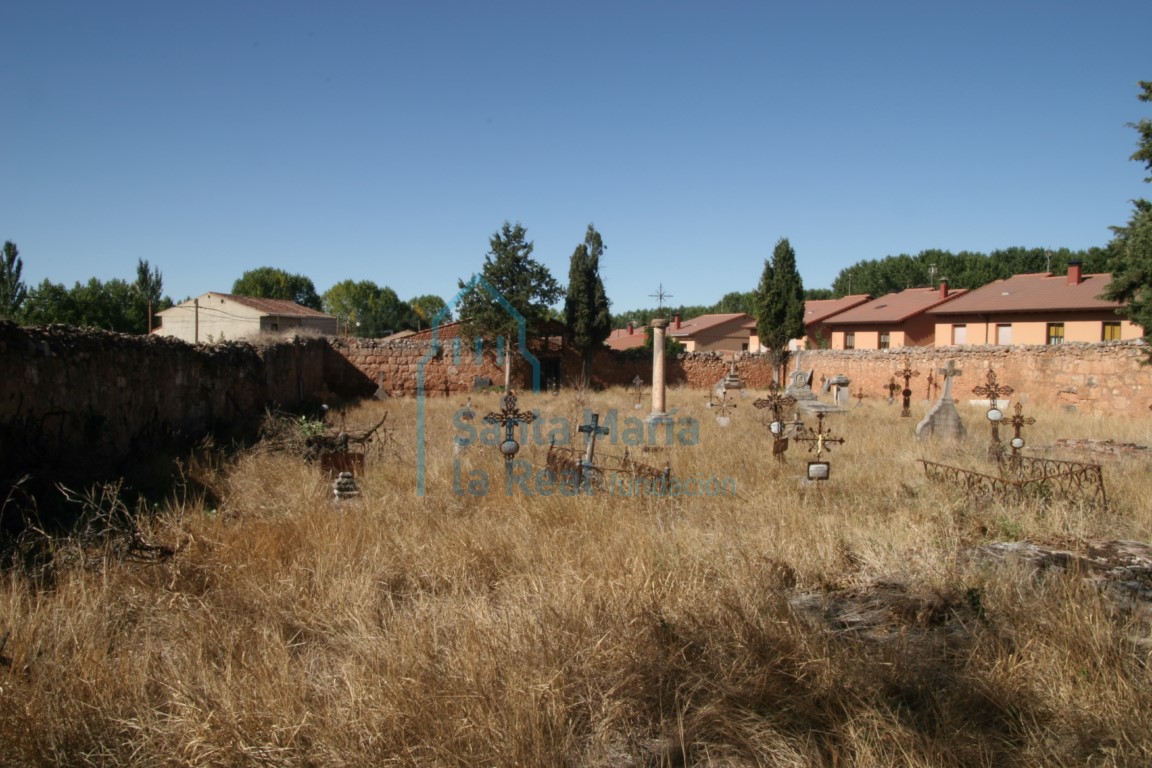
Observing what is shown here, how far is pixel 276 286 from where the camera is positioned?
60094mm

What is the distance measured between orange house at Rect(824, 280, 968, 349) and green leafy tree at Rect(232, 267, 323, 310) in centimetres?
4432

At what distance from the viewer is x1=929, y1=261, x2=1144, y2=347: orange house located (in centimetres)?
2488

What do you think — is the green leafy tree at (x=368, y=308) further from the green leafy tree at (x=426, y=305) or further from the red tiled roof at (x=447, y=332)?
the red tiled roof at (x=447, y=332)

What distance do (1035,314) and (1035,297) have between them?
1.17 metres

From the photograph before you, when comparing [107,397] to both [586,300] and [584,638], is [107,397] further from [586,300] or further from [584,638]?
[586,300]

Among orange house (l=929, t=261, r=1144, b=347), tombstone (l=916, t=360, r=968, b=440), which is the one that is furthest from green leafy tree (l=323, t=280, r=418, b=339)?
tombstone (l=916, t=360, r=968, b=440)

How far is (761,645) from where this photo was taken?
280cm

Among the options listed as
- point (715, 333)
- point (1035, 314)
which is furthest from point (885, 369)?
point (715, 333)

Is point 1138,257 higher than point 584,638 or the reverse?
higher

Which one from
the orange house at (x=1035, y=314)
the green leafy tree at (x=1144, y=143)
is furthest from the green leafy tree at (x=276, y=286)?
the green leafy tree at (x=1144, y=143)

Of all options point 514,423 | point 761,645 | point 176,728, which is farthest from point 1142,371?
point 176,728

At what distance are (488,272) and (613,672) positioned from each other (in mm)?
19568

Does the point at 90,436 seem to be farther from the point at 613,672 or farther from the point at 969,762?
the point at 969,762

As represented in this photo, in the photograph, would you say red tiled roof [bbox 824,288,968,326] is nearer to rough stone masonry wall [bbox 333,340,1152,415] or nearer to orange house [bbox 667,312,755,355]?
orange house [bbox 667,312,755,355]
